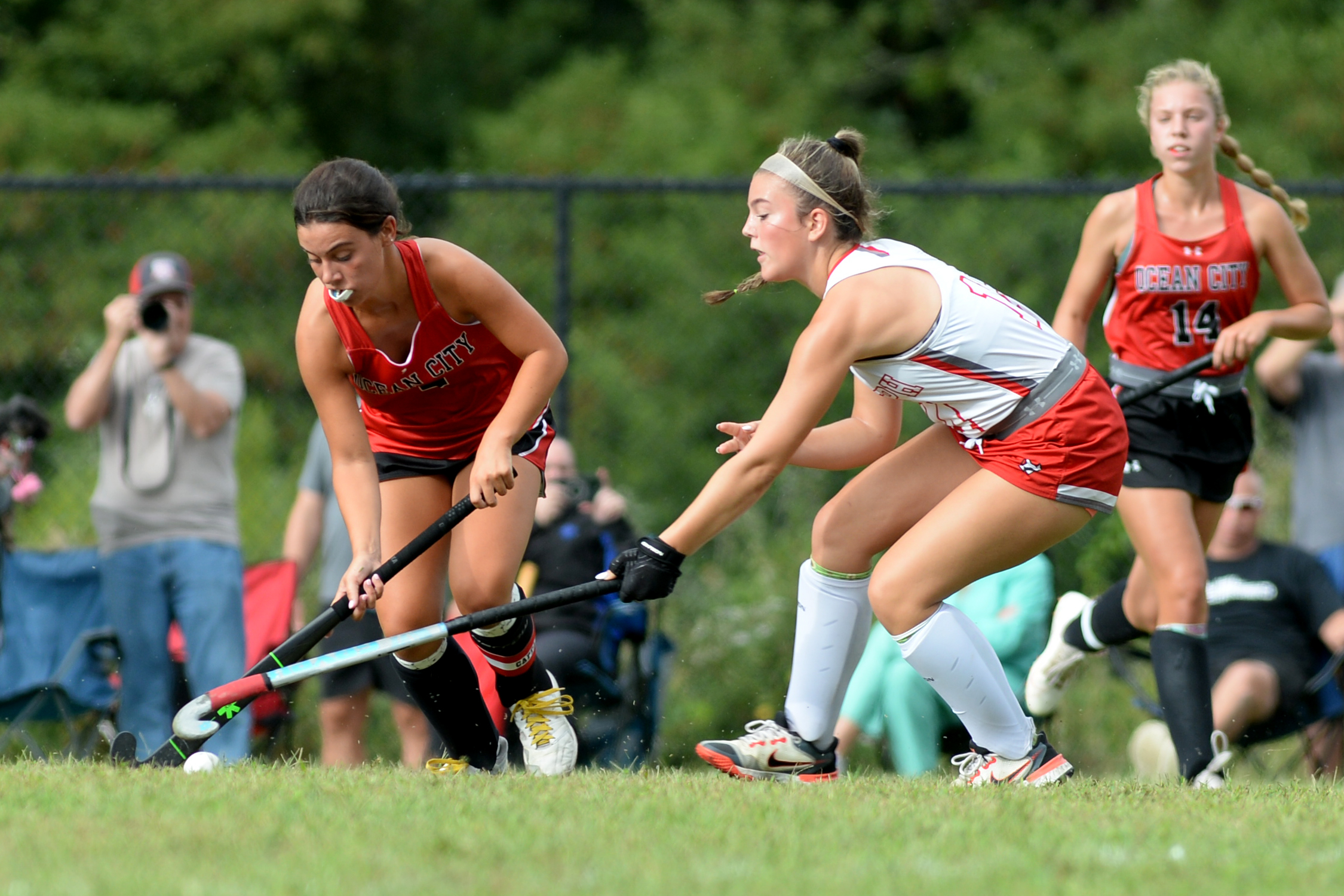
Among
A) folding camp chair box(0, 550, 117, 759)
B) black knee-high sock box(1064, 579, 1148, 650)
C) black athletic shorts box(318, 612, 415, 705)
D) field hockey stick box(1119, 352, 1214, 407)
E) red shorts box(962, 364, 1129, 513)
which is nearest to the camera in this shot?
red shorts box(962, 364, 1129, 513)

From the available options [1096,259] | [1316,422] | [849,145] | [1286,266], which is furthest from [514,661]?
[1316,422]

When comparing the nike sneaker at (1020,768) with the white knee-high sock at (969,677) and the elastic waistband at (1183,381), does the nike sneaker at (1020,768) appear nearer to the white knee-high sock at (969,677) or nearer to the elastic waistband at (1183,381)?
the white knee-high sock at (969,677)

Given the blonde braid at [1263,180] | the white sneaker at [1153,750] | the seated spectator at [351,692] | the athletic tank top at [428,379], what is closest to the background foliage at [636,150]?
the white sneaker at [1153,750]

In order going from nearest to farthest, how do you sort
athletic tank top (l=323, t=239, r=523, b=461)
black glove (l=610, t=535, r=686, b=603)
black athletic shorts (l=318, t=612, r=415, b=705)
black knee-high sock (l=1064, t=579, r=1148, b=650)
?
1. black glove (l=610, t=535, r=686, b=603)
2. athletic tank top (l=323, t=239, r=523, b=461)
3. black knee-high sock (l=1064, t=579, r=1148, b=650)
4. black athletic shorts (l=318, t=612, r=415, b=705)

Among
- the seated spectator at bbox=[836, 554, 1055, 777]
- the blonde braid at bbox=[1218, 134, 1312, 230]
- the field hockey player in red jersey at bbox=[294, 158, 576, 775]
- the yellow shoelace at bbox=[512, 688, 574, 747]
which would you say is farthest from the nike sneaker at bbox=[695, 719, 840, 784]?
the blonde braid at bbox=[1218, 134, 1312, 230]

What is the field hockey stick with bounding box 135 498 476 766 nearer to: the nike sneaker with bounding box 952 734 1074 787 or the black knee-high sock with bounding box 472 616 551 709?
the black knee-high sock with bounding box 472 616 551 709

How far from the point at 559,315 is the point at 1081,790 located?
3.85 metres

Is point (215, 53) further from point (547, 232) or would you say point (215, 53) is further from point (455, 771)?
point (455, 771)

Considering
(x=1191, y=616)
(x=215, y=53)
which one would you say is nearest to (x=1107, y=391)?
(x=1191, y=616)

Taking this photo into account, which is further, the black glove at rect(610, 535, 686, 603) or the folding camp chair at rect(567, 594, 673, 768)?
the folding camp chair at rect(567, 594, 673, 768)

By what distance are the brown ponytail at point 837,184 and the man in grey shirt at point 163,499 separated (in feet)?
10.9

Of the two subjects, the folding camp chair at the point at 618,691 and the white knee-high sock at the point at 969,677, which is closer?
the white knee-high sock at the point at 969,677

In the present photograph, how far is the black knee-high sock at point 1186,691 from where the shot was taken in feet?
15.4

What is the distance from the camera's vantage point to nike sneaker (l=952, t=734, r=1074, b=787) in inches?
162
